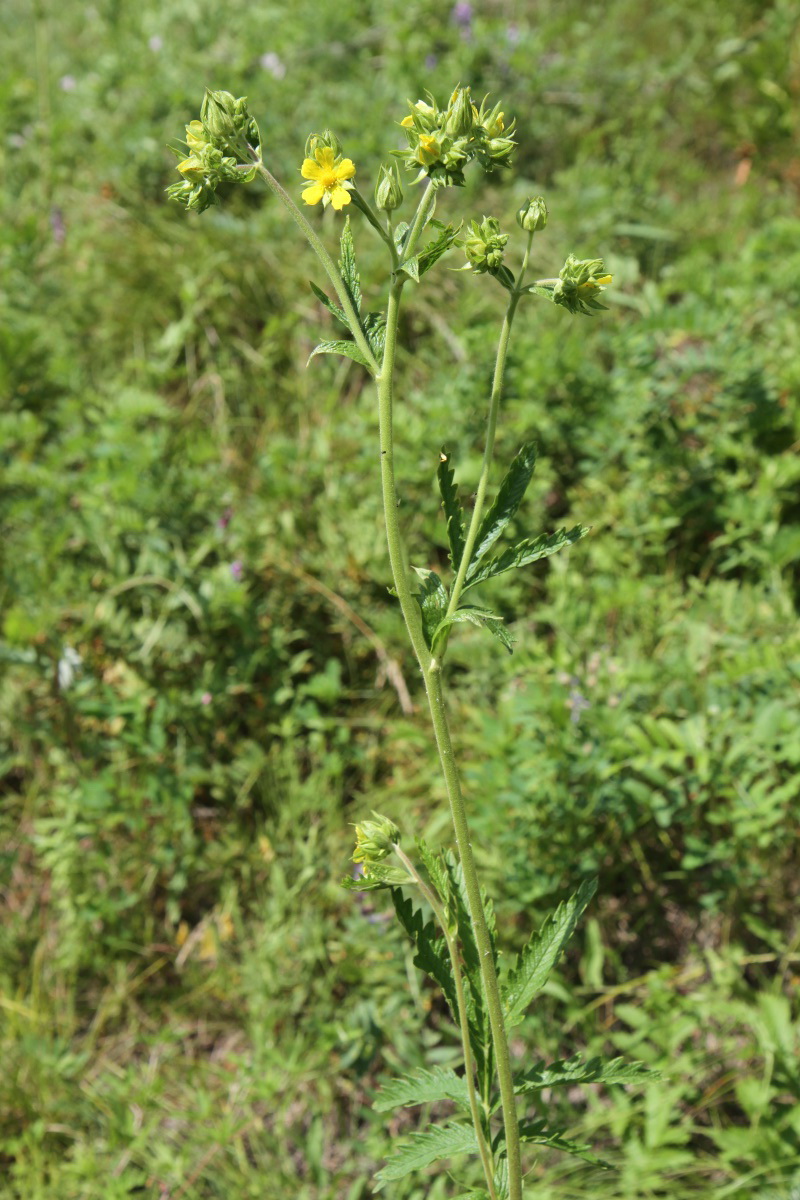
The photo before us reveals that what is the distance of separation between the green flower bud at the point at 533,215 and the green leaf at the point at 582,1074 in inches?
38.4

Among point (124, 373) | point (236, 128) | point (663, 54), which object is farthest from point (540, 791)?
point (663, 54)

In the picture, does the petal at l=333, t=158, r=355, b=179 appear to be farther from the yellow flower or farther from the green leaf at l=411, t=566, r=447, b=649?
the green leaf at l=411, t=566, r=447, b=649

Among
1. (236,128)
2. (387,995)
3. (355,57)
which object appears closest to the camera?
(236,128)

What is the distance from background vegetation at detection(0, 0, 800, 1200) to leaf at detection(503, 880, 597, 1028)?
0.68 meters

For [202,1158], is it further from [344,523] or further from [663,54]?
[663,54]

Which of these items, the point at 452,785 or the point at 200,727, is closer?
the point at 452,785

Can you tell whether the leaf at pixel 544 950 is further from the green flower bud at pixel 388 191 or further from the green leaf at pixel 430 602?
the green flower bud at pixel 388 191

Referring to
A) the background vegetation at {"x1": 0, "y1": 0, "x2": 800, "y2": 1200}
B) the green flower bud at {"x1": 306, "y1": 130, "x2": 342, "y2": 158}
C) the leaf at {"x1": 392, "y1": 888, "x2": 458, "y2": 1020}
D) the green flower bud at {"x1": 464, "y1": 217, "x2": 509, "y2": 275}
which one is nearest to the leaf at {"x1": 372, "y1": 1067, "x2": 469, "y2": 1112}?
the leaf at {"x1": 392, "y1": 888, "x2": 458, "y2": 1020}

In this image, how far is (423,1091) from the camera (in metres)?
1.31

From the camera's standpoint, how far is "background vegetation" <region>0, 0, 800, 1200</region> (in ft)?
6.78

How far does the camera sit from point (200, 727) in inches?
102

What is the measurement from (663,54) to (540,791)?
3968mm

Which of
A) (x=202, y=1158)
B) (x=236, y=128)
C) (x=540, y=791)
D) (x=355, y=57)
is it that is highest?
(x=355, y=57)

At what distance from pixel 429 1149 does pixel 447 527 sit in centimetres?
75
